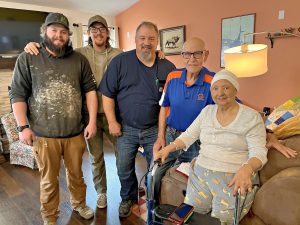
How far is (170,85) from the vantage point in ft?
5.50

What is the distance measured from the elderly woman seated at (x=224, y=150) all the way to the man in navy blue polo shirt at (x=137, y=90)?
0.43 meters

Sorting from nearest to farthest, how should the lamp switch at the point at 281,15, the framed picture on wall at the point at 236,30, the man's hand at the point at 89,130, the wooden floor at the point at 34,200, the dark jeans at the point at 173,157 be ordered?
the dark jeans at the point at 173,157, the man's hand at the point at 89,130, the wooden floor at the point at 34,200, the lamp switch at the point at 281,15, the framed picture on wall at the point at 236,30

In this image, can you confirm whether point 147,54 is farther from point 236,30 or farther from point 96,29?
point 236,30

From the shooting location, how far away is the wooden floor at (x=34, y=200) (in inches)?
79.0

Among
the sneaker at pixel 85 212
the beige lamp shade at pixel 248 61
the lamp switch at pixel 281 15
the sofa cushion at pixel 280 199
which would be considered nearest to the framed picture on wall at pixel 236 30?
the lamp switch at pixel 281 15

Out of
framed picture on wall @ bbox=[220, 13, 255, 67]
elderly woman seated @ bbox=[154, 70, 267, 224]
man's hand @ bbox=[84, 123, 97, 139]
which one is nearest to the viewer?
elderly woman seated @ bbox=[154, 70, 267, 224]

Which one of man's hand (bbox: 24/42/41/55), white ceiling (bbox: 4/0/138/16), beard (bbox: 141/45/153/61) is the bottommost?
beard (bbox: 141/45/153/61)

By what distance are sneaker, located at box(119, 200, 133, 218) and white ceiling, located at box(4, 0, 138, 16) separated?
353cm

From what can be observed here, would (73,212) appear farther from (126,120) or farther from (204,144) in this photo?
(204,144)

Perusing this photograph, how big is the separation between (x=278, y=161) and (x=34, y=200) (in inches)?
83.2

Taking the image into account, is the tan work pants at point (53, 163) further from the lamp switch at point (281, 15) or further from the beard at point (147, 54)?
the lamp switch at point (281, 15)

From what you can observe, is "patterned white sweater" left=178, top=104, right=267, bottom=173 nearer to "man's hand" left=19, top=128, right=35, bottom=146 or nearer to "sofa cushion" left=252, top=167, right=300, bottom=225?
"sofa cushion" left=252, top=167, right=300, bottom=225

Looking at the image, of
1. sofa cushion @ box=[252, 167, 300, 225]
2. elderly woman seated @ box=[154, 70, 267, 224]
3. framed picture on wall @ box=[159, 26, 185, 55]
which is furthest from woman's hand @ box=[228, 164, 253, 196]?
framed picture on wall @ box=[159, 26, 185, 55]

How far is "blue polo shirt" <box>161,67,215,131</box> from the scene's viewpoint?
157 cm
